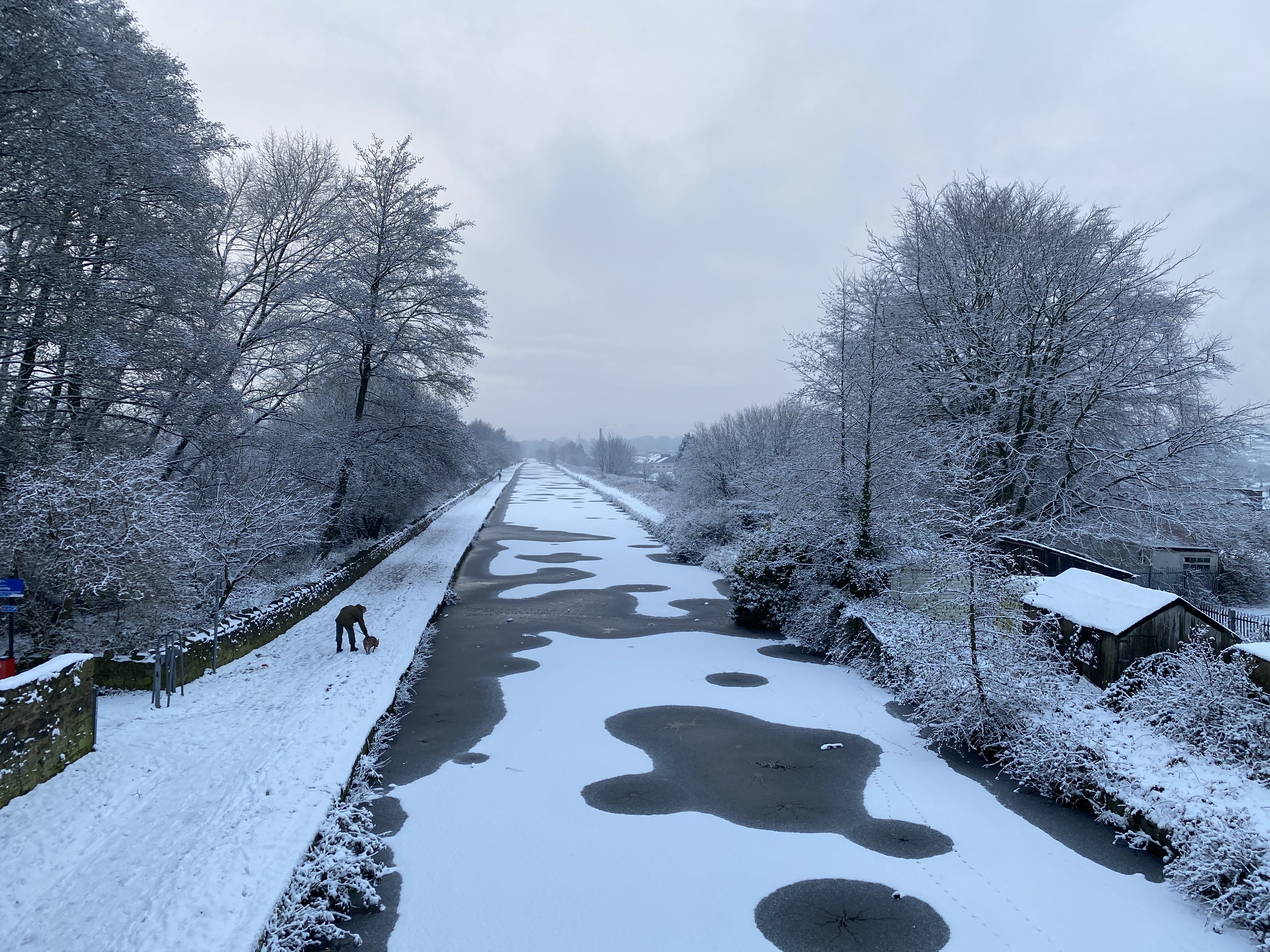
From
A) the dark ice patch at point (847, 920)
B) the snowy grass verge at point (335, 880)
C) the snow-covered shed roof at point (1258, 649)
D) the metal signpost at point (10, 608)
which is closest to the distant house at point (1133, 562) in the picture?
the snow-covered shed roof at point (1258, 649)

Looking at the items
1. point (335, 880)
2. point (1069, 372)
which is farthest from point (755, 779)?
point (1069, 372)

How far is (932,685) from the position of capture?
9617 millimetres

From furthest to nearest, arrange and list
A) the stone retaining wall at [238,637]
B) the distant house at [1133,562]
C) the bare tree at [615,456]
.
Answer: the bare tree at [615,456]
the distant house at [1133,562]
the stone retaining wall at [238,637]

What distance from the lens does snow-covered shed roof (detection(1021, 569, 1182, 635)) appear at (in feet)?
33.0

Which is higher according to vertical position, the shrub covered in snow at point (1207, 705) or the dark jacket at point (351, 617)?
the shrub covered in snow at point (1207, 705)

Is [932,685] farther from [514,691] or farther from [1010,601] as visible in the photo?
[514,691]

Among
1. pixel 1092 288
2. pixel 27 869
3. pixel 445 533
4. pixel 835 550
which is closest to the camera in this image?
pixel 27 869

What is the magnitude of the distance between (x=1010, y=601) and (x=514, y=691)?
7.59 m

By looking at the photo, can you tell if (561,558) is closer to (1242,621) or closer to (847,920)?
(1242,621)

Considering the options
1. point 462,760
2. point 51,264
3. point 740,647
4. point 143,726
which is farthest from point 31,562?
point 740,647

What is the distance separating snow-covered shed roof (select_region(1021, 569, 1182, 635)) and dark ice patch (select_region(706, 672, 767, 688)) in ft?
14.6

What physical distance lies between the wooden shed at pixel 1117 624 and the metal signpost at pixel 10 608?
42.4ft

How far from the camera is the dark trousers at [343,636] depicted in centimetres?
1286

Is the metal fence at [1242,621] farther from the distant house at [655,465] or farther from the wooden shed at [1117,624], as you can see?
the distant house at [655,465]
